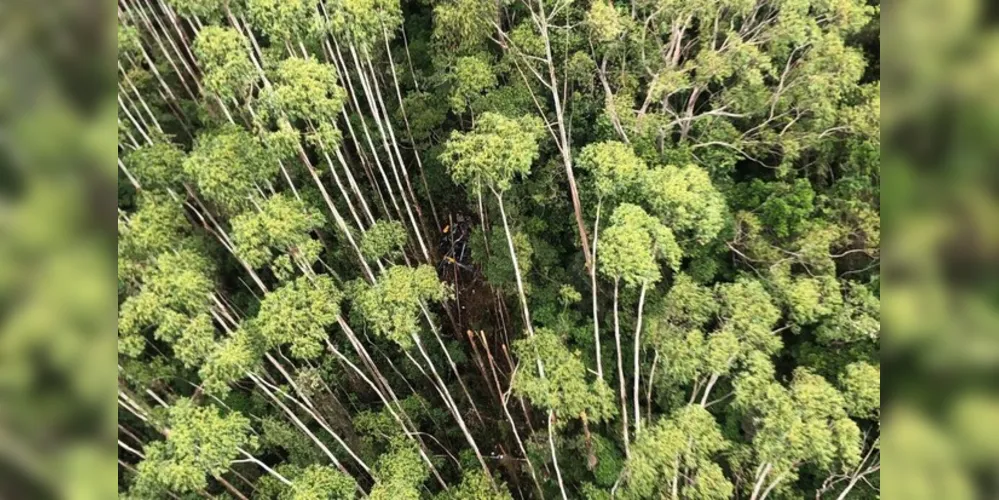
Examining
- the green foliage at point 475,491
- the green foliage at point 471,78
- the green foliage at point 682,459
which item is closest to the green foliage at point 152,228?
the green foliage at point 471,78

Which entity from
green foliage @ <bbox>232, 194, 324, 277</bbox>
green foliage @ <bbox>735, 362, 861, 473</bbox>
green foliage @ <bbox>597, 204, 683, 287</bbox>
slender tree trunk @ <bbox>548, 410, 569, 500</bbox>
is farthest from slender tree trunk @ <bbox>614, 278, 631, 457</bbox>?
green foliage @ <bbox>232, 194, 324, 277</bbox>

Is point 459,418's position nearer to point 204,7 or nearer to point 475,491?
point 475,491

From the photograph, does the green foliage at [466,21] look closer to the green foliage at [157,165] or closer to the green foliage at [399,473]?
the green foliage at [157,165]

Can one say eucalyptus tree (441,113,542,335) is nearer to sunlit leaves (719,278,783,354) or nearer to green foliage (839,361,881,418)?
sunlit leaves (719,278,783,354)

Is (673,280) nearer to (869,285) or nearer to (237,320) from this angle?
(869,285)

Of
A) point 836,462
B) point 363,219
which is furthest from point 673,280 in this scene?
point 363,219
